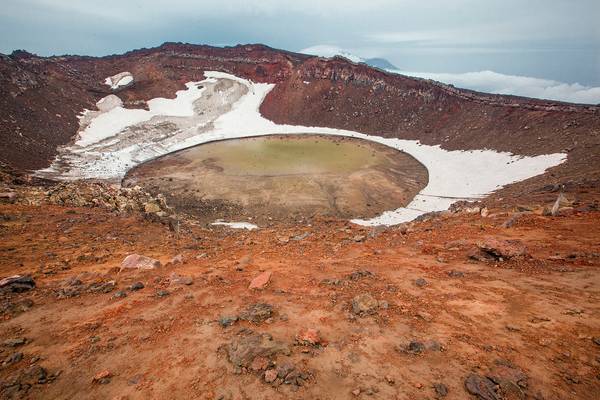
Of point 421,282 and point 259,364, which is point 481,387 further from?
point 259,364

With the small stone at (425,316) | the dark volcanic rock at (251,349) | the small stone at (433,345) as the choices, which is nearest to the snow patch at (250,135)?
the small stone at (425,316)

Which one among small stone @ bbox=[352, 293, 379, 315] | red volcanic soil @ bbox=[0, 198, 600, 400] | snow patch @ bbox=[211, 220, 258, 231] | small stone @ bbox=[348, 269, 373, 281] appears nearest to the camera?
red volcanic soil @ bbox=[0, 198, 600, 400]

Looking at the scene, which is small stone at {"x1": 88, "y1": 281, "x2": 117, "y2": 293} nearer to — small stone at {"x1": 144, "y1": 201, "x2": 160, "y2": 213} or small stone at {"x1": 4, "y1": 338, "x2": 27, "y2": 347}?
small stone at {"x1": 4, "y1": 338, "x2": 27, "y2": 347}

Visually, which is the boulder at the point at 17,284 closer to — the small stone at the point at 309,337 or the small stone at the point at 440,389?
the small stone at the point at 309,337

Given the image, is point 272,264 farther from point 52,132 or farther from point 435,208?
point 52,132

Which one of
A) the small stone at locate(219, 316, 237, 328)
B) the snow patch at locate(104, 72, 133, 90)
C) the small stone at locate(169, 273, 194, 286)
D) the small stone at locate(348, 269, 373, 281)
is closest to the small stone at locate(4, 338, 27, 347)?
the small stone at locate(169, 273, 194, 286)

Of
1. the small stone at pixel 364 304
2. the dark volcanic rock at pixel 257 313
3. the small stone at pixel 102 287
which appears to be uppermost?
the small stone at pixel 364 304
